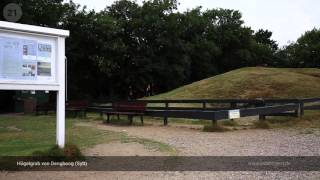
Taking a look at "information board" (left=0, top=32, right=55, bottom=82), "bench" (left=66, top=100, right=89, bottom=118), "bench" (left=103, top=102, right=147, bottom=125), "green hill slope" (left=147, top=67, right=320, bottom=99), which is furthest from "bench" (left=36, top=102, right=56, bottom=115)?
"information board" (left=0, top=32, right=55, bottom=82)

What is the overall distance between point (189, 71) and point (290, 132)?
35.8m

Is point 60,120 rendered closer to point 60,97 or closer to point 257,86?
point 60,97

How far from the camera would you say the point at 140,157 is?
9.71m

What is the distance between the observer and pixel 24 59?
9070 mm

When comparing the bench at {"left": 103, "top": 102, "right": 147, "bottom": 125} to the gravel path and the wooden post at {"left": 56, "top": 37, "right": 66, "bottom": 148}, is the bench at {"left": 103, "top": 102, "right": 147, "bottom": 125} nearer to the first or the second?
the gravel path

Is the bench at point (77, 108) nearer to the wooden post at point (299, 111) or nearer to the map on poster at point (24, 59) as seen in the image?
the wooden post at point (299, 111)

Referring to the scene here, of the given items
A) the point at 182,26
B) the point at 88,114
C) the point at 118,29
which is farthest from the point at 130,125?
the point at 182,26

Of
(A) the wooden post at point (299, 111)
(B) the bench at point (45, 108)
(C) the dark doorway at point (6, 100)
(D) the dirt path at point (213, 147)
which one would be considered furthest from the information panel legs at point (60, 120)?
(C) the dark doorway at point (6, 100)

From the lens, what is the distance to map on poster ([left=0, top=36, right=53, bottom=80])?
8773 millimetres

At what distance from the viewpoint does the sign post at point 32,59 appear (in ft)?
28.8

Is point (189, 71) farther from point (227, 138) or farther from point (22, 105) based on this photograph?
point (227, 138)

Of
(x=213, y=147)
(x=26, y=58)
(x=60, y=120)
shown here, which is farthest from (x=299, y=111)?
(x=26, y=58)

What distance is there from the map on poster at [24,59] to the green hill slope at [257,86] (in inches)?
851

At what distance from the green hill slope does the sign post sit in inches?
841
